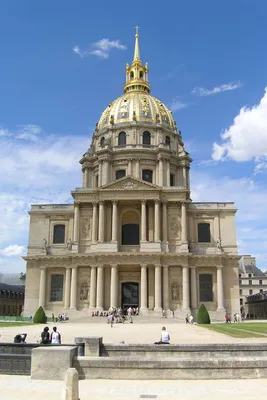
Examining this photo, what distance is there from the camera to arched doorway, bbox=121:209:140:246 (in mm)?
58719

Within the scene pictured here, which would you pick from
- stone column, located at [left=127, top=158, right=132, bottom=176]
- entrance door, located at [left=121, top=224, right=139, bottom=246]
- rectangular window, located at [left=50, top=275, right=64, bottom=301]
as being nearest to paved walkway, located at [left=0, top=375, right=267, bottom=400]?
rectangular window, located at [left=50, top=275, right=64, bottom=301]

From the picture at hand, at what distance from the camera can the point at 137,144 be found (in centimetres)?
6812

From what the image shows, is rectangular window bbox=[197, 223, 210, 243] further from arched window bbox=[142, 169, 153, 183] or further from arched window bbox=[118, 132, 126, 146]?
arched window bbox=[118, 132, 126, 146]

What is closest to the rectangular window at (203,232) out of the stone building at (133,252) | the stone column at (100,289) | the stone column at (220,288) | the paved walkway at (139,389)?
the stone building at (133,252)

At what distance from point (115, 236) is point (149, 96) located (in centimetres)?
3106

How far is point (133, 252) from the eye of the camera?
2104 inches

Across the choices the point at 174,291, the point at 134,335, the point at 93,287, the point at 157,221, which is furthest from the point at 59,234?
the point at 134,335

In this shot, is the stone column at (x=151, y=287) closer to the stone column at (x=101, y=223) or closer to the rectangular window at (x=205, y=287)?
the rectangular window at (x=205, y=287)

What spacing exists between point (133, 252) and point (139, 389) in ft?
140

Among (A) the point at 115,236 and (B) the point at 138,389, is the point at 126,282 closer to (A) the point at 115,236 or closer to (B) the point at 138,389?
(A) the point at 115,236

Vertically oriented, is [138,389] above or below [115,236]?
below

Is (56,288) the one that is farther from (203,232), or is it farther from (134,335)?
(134,335)

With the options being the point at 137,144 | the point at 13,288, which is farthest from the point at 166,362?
the point at 13,288

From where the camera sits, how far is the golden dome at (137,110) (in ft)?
234
